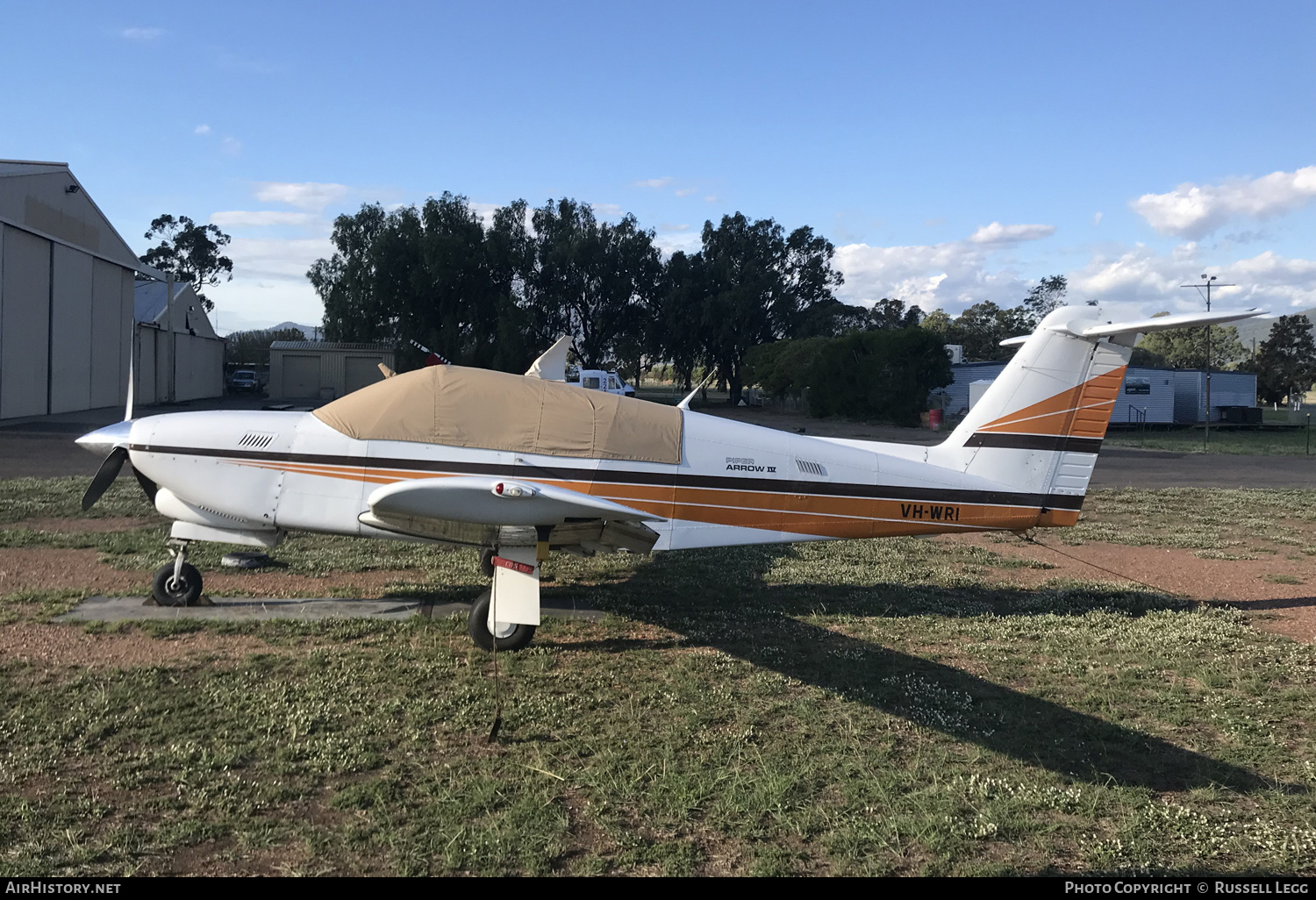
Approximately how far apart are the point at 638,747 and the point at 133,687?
11.4 ft

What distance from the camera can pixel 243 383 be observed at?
53.3 metres

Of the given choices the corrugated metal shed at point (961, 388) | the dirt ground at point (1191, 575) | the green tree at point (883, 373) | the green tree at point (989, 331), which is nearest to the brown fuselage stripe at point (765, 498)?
the dirt ground at point (1191, 575)

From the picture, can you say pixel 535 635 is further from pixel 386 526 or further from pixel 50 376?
pixel 50 376

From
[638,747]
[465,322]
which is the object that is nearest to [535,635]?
[638,747]

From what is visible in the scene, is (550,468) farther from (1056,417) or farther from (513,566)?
(1056,417)

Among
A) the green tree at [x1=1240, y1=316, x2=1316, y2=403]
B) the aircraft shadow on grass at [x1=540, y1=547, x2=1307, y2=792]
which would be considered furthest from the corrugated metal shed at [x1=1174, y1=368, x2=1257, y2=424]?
the aircraft shadow on grass at [x1=540, y1=547, x2=1307, y2=792]

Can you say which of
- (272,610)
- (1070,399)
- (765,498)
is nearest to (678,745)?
(765,498)

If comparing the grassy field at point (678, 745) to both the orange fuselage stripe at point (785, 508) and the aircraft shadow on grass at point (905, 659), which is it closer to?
the aircraft shadow on grass at point (905, 659)

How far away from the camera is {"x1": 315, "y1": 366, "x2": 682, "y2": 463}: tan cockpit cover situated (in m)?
7.25

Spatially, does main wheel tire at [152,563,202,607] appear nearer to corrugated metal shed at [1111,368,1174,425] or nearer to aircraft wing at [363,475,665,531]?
aircraft wing at [363,475,665,531]

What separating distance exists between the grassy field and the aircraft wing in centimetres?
124

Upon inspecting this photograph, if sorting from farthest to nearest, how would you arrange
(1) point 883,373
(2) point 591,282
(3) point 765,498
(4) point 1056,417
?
(2) point 591,282 < (1) point 883,373 < (4) point 1056,417 < (3) point 765,498

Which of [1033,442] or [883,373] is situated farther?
[883,373]

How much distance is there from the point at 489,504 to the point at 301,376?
164 feet
